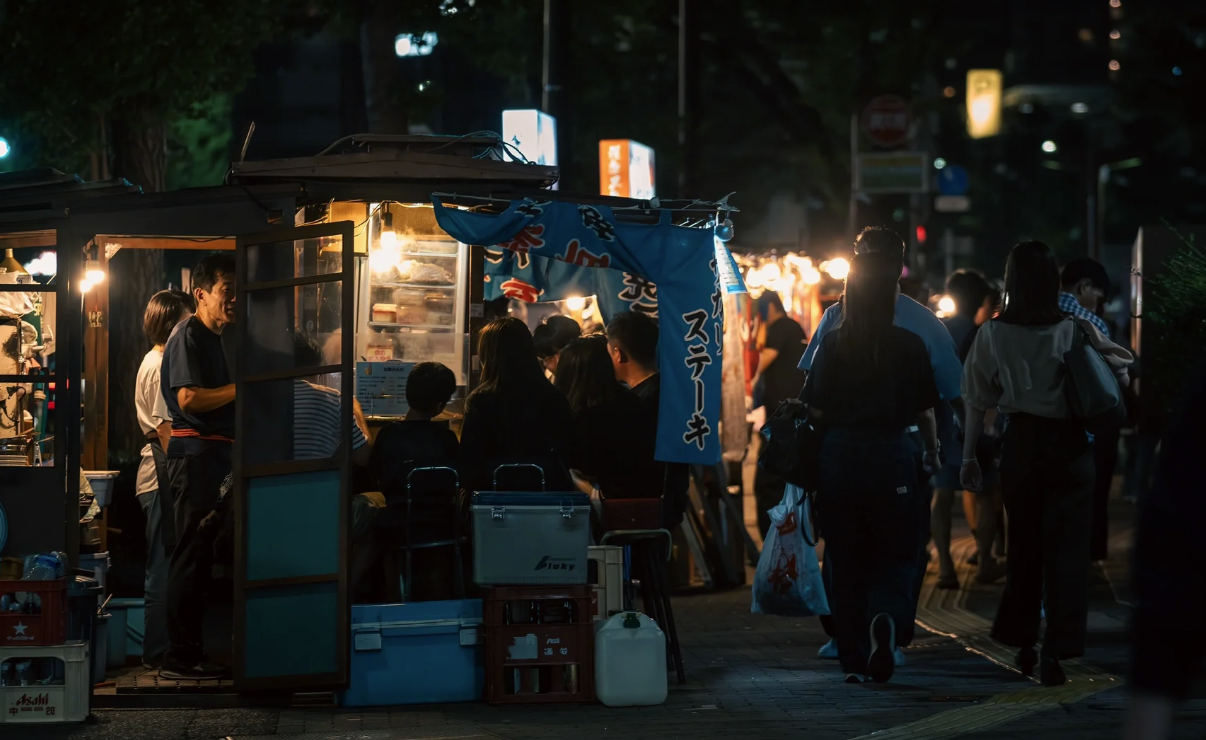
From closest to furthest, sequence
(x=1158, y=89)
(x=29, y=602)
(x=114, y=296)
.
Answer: (x=29, y=602)
(x=114, y=296)
(x=1158, y=89)

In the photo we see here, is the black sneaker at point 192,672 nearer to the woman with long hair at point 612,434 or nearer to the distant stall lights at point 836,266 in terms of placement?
the woman with long hair at point 612,434

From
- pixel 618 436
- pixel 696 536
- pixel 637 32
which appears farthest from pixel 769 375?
pixel 637 32

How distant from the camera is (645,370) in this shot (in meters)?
9.38

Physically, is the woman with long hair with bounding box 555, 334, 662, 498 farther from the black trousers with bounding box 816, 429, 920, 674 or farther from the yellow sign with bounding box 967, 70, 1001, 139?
the yellow sign with bounding box 967, 70, 1001, 139

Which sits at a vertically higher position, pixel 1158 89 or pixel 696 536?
pixel 1158 89

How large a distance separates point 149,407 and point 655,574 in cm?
297

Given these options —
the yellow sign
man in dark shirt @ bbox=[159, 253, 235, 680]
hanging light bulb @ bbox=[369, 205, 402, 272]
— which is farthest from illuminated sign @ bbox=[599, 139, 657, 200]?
the yellow sign

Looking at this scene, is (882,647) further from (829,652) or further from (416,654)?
(416,654)

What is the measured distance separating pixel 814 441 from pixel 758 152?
114ft

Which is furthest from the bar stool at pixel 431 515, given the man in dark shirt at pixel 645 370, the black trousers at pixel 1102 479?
the black trousers at pixel 1102 479

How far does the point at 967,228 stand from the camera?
64.5 metres

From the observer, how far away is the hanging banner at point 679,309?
27.1 feet

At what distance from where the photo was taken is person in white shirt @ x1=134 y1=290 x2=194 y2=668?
28.3 feet

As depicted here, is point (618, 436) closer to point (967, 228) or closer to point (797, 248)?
point (797, 248)
